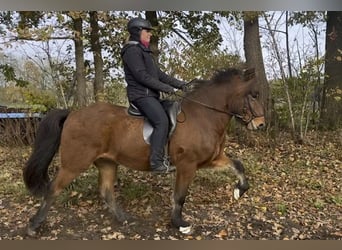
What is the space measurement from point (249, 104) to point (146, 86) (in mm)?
1019

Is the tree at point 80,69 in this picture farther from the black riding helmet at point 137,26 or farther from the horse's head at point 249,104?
the horse's head at point 249,104

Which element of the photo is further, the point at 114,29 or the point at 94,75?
the point at 94,75

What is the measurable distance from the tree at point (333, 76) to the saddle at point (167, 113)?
4056mm

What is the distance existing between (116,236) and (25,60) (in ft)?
12.0

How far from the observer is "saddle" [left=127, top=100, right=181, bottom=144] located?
356cm

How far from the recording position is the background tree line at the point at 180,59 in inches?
230

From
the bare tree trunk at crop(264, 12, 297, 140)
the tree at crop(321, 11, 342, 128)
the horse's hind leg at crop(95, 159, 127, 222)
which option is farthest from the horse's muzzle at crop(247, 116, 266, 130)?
the tree at crop(321, 11, 342, 128)

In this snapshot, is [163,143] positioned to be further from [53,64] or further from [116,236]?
[53,64]

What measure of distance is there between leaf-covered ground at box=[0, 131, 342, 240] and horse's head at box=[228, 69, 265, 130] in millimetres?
1101

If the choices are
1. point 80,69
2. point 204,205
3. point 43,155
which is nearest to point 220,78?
point 204,205

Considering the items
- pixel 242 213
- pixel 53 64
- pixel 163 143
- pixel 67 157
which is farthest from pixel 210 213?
pixel 53 64

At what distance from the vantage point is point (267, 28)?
643 cm

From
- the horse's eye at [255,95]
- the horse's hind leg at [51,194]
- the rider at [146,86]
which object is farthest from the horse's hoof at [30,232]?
the horse's eye at [255,95]

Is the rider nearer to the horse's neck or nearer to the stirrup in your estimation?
the stirrup
